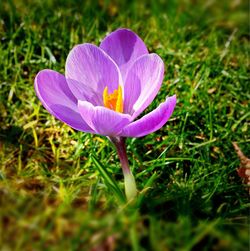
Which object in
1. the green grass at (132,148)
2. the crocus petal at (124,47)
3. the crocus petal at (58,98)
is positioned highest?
the crocus petal at (124,47)

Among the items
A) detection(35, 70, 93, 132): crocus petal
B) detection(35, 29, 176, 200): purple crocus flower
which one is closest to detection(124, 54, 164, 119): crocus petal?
detection(35, 29, 176, 200): purple crocus flower

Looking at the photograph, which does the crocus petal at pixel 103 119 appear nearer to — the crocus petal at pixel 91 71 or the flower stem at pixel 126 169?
the flower stem at pixel 126 169

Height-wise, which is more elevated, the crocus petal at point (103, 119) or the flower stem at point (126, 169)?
the crocus petal at point (103, 119)

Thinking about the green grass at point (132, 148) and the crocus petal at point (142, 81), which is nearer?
the green grass at point (132, 148)

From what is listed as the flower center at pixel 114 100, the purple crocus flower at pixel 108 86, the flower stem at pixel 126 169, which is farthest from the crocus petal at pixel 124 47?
the flower stem at pixel 126 169

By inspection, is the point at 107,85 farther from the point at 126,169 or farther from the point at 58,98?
the point at 126,169

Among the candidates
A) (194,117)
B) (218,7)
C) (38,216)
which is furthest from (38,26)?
(218,7)
